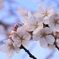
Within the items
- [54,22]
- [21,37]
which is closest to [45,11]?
[54,22]

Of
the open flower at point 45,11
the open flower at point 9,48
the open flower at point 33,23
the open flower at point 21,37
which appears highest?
the open flower at point 45,11

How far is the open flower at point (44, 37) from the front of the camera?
2.63 feet

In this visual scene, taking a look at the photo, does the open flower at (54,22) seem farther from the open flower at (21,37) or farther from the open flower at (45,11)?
the open flower at (21,37)

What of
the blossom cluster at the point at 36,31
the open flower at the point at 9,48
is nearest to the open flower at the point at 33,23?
the blossom cluster at the point at 36,31

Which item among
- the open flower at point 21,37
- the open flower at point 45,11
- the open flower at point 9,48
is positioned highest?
the open flower at point 45,11

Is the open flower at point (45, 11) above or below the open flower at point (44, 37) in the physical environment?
above

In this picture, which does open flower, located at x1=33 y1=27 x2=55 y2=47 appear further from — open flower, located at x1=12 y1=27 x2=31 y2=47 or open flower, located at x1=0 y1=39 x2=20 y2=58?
open flower, located at x1=0 y1=39 x2=20 y2=58

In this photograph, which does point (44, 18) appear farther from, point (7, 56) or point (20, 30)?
point (7, 56)

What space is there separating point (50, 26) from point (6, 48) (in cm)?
31

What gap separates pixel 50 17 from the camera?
807 mm

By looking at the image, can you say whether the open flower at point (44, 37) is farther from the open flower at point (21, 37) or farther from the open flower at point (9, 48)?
the open flower at point (9, 48)

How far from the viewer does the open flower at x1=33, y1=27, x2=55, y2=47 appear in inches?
31.5

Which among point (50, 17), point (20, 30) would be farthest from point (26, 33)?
point (50, 17)

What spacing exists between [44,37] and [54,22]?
104 mm
